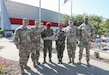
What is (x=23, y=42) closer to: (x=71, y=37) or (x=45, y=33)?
(x=45, y=33)

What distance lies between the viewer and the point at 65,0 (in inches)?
886

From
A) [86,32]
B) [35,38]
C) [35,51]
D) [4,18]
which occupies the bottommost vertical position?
[35,51]

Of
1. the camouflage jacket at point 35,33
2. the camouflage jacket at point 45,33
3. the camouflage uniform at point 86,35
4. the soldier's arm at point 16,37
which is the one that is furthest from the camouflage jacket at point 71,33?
the soldier's arm at point 16,37

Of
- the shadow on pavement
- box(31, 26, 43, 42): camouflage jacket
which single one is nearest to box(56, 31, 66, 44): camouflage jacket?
box(31, 26, 43, 42): camouflage jacket

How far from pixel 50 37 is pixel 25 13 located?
32111 mm

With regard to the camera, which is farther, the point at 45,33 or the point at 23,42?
the point at 45,33

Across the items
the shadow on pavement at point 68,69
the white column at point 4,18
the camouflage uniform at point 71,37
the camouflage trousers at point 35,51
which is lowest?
the shadow on pavement at point 68,69

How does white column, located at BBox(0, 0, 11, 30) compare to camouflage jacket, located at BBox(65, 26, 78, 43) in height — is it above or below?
above

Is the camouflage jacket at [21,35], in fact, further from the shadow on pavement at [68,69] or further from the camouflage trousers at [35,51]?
the shadow on pavement at [68,69]

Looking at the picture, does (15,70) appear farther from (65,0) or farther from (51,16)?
(51,16)

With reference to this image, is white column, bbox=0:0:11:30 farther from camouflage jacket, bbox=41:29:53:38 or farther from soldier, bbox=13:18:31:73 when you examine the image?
soldier, bbox=13:18:31:73

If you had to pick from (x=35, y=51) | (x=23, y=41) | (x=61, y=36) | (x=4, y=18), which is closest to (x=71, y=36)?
(x=61, y=36)

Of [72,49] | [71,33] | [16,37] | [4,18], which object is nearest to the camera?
[16,37]

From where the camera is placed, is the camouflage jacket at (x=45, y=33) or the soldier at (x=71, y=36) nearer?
the camouflage jacket at (x=45, y=33)
